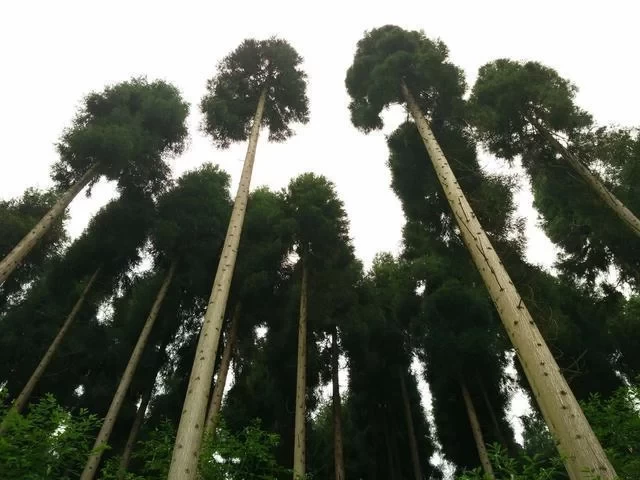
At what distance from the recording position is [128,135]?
12430mm

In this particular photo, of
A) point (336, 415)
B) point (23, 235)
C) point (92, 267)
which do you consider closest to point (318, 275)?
point (336, 415)

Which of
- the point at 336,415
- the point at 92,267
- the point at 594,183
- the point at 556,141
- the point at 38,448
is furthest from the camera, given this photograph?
the point at 92,267

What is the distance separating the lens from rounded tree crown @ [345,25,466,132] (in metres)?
11.4

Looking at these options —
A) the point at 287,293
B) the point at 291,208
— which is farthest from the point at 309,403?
the point at 291,208

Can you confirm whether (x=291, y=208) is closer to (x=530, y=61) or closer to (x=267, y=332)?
(x=267, y=332)

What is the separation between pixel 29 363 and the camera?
43.0 feet

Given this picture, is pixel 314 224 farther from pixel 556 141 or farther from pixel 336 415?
pixel 556 141

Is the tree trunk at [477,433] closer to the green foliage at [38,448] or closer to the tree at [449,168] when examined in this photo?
the tree at [449,168]

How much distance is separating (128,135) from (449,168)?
967 centimetres

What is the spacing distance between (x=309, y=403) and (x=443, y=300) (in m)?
5.29

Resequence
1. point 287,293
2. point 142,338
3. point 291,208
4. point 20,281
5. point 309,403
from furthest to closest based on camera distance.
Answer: point 20,281
point 291,208
point 287,293
point 309,403
point 142,338

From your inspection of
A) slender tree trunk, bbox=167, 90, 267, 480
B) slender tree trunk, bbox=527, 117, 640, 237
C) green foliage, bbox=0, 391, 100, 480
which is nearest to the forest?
slender tree trunk, bbox=527, 117, 640, 237

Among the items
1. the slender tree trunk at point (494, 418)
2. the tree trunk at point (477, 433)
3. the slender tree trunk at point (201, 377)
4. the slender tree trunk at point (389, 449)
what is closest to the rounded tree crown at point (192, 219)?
the slender tree trunk at point (201, 377)

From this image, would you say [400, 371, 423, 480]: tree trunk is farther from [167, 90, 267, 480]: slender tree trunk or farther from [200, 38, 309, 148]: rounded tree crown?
[200, 38, 309, 148]: rounded tree crown
